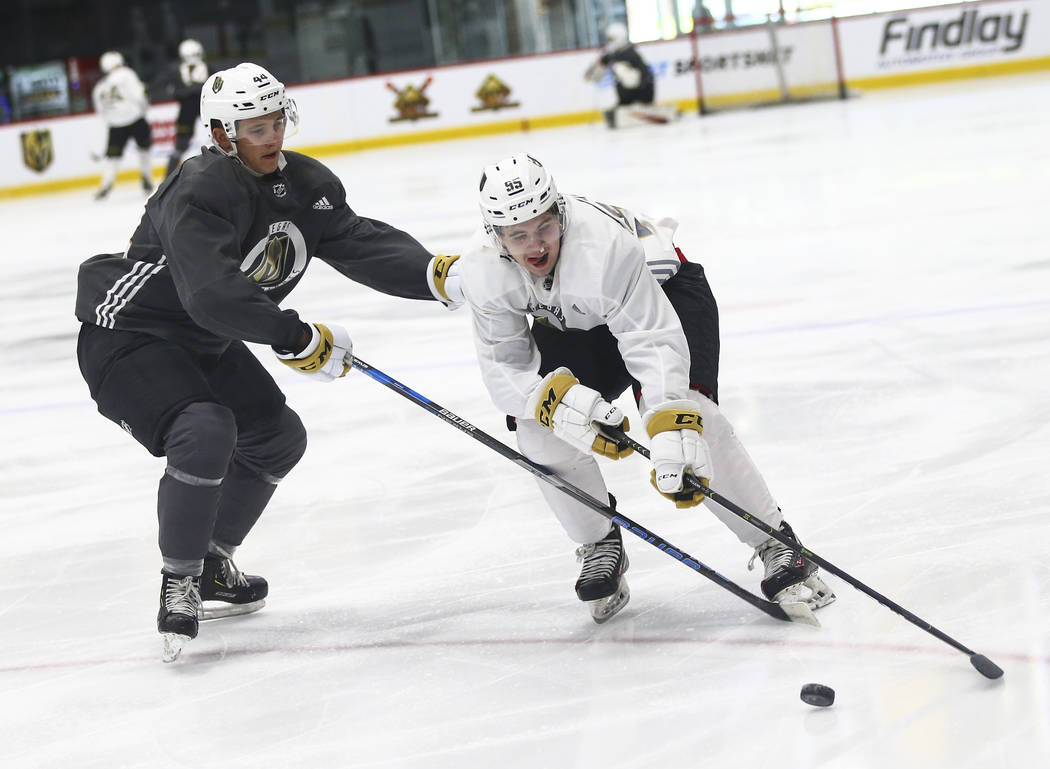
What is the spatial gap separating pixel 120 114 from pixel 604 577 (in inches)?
460

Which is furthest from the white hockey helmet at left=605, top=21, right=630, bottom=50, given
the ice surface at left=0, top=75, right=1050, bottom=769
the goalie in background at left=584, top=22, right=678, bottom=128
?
the ice surface at left=0, top=75, right=1050, bottom=769

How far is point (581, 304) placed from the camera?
89.7 inches

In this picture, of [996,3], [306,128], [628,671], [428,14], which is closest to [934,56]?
[996,3]

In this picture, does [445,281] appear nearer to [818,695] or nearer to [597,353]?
[597,353]

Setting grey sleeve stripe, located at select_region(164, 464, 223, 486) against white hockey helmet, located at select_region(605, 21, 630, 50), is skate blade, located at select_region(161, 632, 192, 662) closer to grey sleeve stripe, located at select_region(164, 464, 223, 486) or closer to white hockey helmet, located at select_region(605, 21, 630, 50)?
grey sleeve stripe, located at select_region(164, 464, 223, 486)

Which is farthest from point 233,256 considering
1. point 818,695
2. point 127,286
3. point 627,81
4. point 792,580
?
point 627,81

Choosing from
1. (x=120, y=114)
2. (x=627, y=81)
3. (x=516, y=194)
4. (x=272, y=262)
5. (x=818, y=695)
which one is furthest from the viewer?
(x=627, y=81)

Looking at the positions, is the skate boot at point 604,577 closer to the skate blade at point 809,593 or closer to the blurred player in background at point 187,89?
the skate blade at point 809,593

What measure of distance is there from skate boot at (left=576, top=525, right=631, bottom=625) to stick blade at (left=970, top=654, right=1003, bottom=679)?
68 cm

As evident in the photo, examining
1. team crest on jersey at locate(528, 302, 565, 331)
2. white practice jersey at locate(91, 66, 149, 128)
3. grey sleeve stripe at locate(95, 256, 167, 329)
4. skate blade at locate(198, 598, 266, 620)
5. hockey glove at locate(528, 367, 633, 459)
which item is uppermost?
white practice jersey at locate(91, 66, 149, 128)

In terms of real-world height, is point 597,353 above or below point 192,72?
below

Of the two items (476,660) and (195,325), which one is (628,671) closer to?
(476,660)

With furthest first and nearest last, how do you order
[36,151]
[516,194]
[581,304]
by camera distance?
1. [36,151]
2. [581,304]
3. [516,194]

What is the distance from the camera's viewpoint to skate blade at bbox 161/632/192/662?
2.51 m
